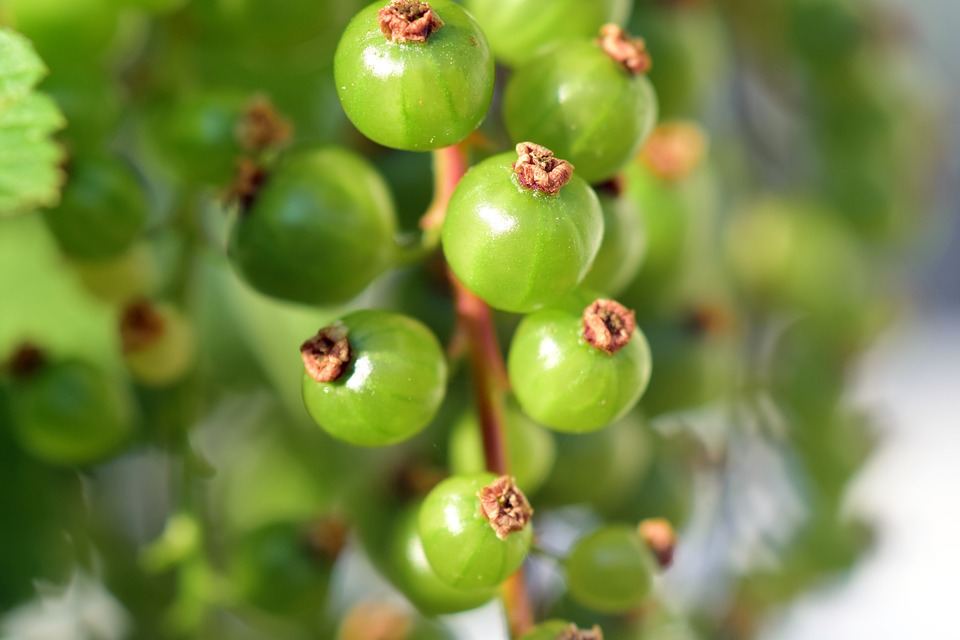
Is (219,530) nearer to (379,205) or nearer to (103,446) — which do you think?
(103,446)

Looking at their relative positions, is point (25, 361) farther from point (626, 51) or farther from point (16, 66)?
point (626, 51)

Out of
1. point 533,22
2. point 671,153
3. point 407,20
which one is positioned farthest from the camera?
point 671,153

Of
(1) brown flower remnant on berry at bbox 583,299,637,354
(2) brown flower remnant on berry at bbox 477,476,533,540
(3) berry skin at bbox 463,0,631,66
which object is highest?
(3) berry skin at bbox 463,0,631,66

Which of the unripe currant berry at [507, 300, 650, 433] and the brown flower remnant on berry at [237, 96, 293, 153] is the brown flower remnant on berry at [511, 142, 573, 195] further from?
the brown flower remnant on berry at [237, 96, 293, 153]

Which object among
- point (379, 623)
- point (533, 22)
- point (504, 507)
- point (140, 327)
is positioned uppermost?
point (533, 22)

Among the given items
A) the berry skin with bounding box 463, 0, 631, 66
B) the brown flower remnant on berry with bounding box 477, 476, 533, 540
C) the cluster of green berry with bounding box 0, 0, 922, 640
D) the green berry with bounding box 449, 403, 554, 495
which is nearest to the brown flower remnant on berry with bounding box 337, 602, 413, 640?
the cluster of green berry with bounding box 0, 0, 922, 640

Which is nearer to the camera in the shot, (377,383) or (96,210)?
(377,383)

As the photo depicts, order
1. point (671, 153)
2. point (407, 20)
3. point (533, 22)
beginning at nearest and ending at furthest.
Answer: point (407, 20), point (533, 22), point (671, 153)

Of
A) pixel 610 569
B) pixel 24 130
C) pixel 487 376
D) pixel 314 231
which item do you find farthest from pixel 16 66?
pixel 610 569
